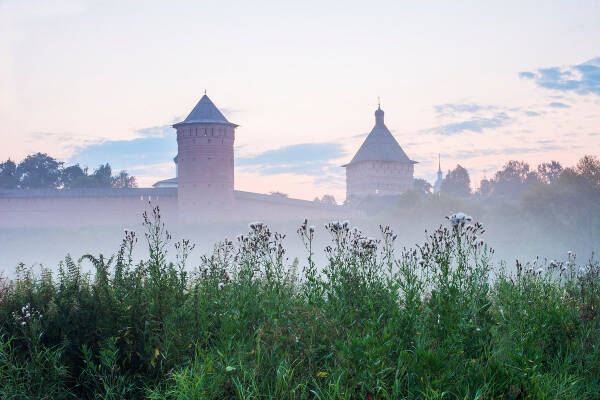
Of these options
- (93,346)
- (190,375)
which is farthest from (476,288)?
(93,346)

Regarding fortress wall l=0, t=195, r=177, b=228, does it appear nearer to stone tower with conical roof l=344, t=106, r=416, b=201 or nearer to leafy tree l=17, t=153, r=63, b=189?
leafy tree l=17, t=153, r=63, b=189

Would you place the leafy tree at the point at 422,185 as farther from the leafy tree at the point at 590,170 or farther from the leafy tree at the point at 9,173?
the leafy tree at the point at 9,173

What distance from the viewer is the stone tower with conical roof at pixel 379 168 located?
5234cm

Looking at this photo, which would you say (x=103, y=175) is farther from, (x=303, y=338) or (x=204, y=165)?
(x=303, y=338)

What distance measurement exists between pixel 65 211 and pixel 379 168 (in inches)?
1096

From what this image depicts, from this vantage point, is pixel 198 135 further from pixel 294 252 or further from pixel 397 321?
pixel 397 321

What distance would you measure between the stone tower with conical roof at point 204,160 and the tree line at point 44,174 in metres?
17.3

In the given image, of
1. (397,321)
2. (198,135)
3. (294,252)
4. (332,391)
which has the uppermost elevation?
(198,135)

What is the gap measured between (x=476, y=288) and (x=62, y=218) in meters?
35.1

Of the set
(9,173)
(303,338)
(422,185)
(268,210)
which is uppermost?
(9,173)

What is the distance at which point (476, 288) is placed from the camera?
13.9ft

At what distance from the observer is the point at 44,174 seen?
5334 cm

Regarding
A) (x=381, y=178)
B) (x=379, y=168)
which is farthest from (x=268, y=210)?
(x=379, y=168)

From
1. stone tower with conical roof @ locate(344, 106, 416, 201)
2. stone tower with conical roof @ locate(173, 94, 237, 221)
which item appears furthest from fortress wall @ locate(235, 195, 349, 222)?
stone tower with conical roof @ locate(344, 106, 416, 201)
